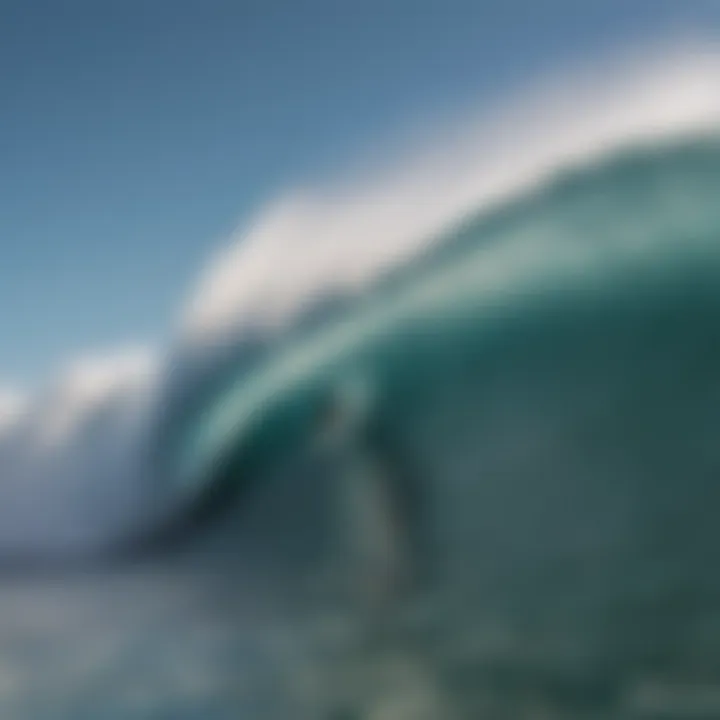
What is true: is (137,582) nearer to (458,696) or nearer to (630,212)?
(458,696)

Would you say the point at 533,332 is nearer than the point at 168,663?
No

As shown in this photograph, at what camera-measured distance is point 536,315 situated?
1.90 m

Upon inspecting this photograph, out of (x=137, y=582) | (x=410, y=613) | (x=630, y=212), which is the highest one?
(x=630, y=212)

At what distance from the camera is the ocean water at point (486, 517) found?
153 centimetres

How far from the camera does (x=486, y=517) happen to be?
1.69 m

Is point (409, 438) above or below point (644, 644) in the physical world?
above

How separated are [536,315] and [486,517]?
41 cm

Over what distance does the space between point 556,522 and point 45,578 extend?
859 millimetres

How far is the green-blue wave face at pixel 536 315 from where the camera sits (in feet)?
6.05

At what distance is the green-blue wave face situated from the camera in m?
1.84

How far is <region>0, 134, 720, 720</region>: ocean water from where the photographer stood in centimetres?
153

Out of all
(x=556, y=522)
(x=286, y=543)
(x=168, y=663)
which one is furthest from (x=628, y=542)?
(x=168, y=663)

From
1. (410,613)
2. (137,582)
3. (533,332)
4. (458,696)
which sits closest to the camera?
(458,696)

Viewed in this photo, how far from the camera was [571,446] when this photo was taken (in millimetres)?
1752
